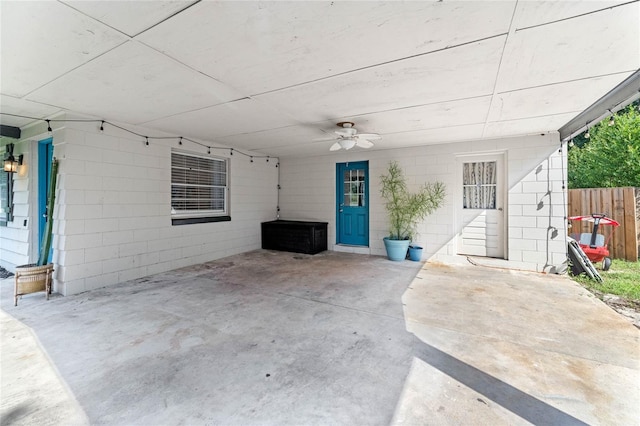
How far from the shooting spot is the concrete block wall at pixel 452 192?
16.0 ft

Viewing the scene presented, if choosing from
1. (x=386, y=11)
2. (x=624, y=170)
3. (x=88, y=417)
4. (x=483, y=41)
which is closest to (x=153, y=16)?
(x=386, y=11)

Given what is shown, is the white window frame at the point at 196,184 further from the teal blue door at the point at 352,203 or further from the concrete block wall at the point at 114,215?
the teal blue door at the point at 352,203

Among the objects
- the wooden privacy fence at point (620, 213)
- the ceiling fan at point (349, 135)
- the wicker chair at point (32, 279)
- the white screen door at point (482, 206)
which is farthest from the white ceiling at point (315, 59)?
the wooden privacy fence at point (620, 213)

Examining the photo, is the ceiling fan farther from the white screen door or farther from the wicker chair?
the wicker chair

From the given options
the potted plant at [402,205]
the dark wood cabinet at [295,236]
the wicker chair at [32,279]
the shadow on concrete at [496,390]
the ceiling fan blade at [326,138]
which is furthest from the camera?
the dark wood cabinet at [295,236]

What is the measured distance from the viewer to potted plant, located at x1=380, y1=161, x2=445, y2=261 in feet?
18.7

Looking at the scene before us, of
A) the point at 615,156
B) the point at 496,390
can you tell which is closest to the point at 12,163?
the point at 496,390

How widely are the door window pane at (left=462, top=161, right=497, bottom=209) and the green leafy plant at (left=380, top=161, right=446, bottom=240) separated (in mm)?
490

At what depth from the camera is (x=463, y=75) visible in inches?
103

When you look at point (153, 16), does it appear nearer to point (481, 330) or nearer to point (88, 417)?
point (88, 417)

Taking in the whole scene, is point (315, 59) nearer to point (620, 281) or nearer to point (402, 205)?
point (402, 205)

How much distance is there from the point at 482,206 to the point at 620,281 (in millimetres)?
2215

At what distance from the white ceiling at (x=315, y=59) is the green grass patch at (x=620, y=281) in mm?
2495

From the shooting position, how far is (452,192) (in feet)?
18.4
